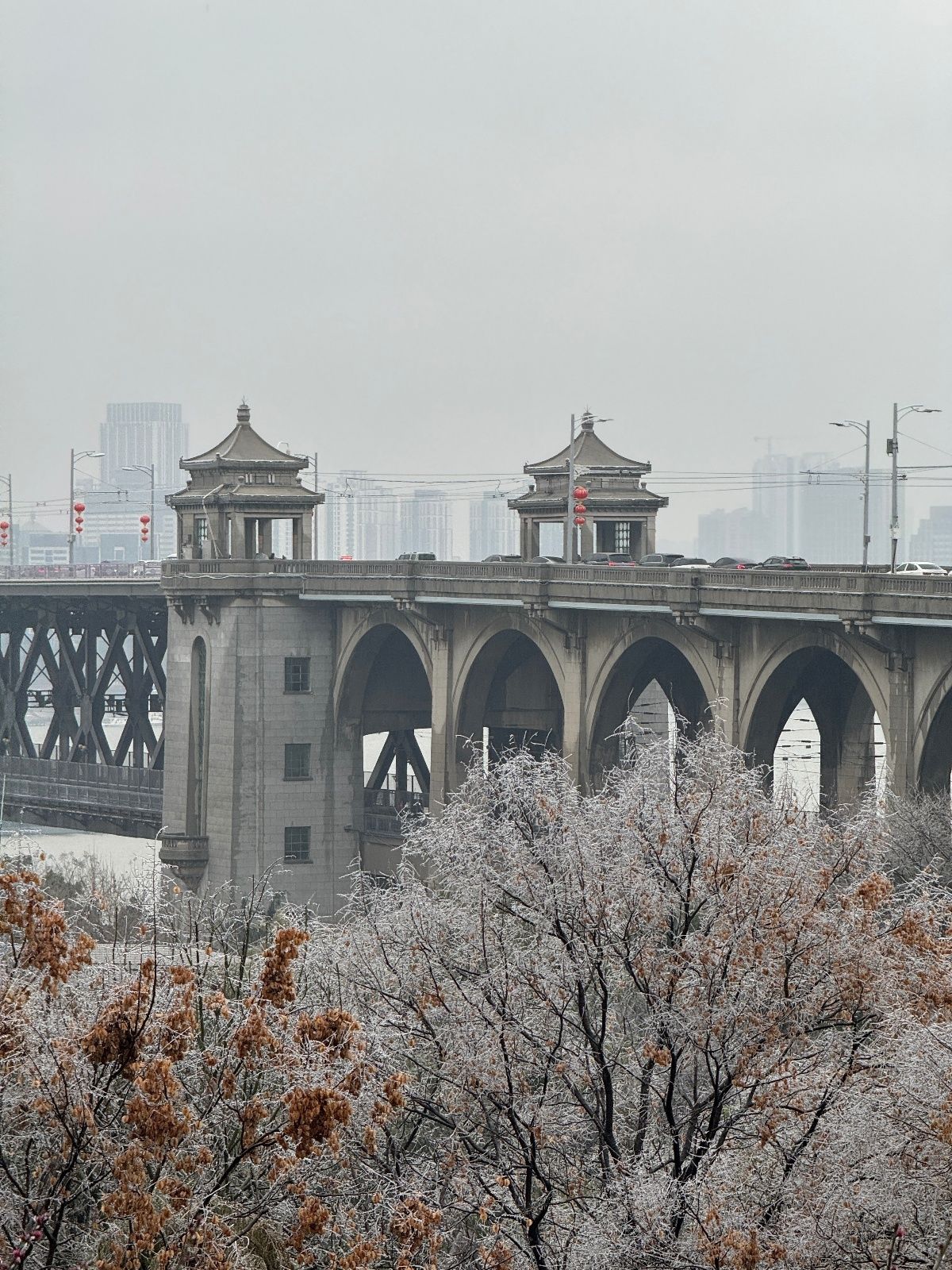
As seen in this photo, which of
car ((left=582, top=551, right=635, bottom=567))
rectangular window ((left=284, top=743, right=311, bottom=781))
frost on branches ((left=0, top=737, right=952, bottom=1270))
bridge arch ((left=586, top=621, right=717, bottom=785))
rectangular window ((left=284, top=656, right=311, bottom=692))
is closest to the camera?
frost on branches ((left=0, top=737, right=952, bottom=1270))

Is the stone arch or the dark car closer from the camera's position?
the stone arch

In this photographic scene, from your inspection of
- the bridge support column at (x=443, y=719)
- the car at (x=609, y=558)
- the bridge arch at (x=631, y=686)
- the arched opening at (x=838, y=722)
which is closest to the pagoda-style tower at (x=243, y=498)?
the bridge support column at (x=443, y=719)

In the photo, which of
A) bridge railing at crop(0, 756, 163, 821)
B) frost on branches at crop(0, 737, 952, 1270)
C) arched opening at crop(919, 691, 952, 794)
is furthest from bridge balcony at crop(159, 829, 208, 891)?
frost on branches at crop(0, 737, 952, 1270)

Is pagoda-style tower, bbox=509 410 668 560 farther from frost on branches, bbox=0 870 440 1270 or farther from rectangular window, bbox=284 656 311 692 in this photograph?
frost on branches, bbox=0 870 440 1270

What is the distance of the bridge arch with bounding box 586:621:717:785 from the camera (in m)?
69.0

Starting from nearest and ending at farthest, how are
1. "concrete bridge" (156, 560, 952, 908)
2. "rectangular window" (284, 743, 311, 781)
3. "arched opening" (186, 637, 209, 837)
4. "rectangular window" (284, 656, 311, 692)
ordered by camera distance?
"concrete bridge" (156, 560, 952, 908) < "rectangular window" (284, 743, 311, 781) < "rectangular window" (284, 656, 311, 692) < "arched opening" (186, 637, 209, 837)

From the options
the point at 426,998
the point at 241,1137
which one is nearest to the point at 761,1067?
the point at 426,998

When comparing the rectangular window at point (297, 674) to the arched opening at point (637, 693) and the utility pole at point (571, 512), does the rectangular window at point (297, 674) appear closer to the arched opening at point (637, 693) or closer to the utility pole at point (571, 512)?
the utility pole at point (571, 512)

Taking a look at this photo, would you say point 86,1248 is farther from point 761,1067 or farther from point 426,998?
point 761,1067

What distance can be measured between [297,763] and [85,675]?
109 feet

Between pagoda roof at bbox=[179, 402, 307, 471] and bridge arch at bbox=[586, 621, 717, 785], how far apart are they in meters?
19.2

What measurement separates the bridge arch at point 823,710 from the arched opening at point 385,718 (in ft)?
65.5

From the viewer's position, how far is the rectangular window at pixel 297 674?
276ft

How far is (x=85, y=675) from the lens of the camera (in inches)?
4488
